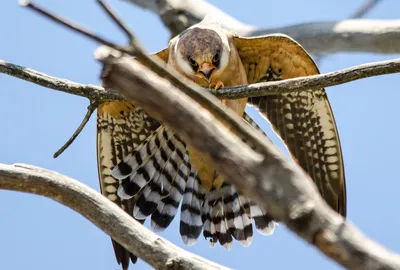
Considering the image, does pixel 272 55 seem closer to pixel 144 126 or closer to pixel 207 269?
pixel 144 126

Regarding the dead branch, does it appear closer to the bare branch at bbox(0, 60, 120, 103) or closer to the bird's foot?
the bare branch at bbox(0, 60, 120, 103)

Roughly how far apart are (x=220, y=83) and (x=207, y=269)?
212 centimetres

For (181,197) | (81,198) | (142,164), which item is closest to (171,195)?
(181,197)

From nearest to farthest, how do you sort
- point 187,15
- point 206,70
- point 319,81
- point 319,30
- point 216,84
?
point 319,81
point 216,84
point 206,70
point 319,30
point 187,15

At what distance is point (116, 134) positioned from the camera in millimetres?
5777

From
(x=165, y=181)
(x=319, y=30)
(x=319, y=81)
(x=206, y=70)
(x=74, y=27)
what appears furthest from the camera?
(x=319, y=30)

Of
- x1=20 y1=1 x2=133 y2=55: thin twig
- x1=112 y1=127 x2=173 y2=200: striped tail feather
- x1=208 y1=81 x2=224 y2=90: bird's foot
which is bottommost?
x1=20 y1=1 x2=133 y2=55: thin twig

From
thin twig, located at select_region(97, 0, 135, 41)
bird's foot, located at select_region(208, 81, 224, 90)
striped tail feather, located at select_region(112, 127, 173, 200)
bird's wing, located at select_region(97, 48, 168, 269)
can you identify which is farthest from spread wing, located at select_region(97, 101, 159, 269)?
thin twig, located at select_region(97, 0, 135, 41)

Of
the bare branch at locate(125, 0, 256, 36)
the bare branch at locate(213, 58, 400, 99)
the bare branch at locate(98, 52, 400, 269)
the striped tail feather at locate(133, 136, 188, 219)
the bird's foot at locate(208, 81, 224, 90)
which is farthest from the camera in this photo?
the bare branch at locate(125, 0, 256, 36)

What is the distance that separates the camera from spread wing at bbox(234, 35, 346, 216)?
546 cm

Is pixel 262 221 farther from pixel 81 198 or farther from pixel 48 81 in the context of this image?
pixel 81 198

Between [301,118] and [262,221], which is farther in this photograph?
[301,118]

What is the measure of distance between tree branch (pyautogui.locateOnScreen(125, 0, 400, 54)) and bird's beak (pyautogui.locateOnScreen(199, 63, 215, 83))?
1.64 m

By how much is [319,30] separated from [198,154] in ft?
6.40
